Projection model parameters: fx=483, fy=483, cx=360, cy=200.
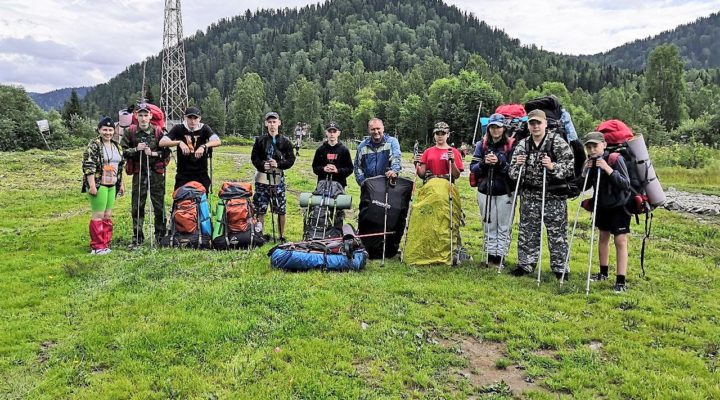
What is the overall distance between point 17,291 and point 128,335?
10.3 ft

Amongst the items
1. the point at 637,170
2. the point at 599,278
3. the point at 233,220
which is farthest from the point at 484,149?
the point at 233,220

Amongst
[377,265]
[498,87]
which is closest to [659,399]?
[377,265]

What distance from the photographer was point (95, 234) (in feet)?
31.0

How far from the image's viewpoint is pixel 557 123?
8.09 meters

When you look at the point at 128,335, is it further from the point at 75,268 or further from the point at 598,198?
the point at 598,198

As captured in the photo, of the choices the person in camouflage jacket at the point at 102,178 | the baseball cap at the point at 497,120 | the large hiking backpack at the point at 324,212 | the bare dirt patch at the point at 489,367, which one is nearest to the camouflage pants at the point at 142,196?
the person in camouflage jacket at the point at 102,178

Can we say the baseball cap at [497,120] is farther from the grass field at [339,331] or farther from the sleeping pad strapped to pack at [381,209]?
the grass field at [339,331]

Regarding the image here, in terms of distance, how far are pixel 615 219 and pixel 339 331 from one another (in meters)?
4.78

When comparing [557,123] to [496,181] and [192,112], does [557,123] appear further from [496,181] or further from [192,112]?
[192,112]

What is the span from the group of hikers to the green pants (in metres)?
0.02

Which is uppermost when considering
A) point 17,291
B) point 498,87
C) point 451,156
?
point 498,87

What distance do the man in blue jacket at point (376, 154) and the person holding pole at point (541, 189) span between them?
2376 mm

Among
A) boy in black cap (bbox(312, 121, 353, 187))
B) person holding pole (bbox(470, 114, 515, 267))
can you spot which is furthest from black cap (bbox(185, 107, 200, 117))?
person holding pole (bbox(470, 114, 515, 267))

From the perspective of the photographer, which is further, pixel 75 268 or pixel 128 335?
pixel 75 268
